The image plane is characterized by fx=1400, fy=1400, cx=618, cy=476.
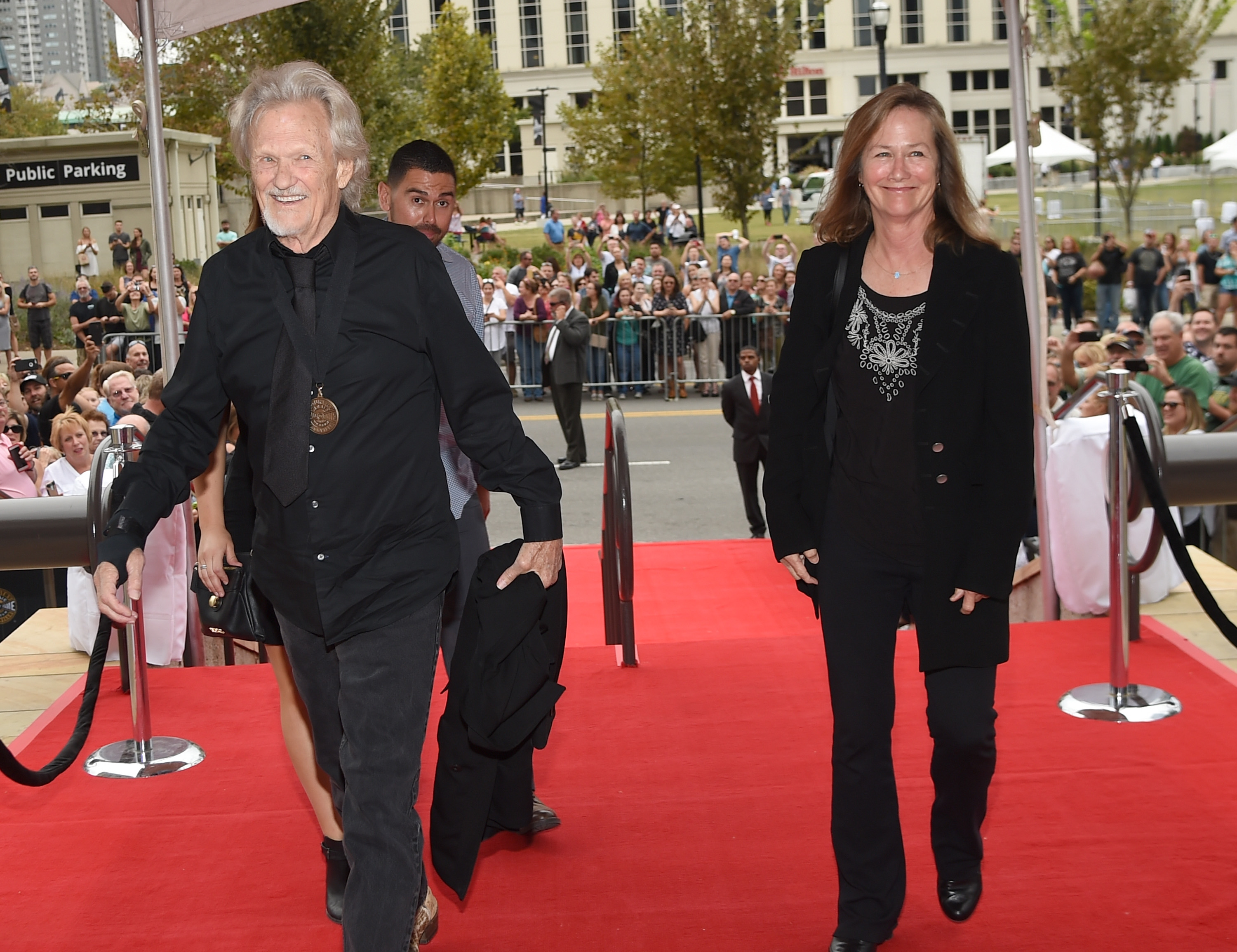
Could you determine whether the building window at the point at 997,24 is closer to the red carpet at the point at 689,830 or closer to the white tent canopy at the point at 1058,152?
the white tent canopy at the point at 1058,152

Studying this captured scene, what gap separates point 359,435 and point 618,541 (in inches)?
117

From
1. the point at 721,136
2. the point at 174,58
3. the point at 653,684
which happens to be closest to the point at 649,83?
the point at 721,136

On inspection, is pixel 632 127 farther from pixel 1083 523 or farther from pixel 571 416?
pixel 1083 523

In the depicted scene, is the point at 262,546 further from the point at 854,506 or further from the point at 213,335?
the point at 854,506

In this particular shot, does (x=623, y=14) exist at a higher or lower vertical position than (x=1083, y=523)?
higher

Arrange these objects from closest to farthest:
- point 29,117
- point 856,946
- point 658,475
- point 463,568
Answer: point 856,946, point 463,568, point 658,475, point 29,117

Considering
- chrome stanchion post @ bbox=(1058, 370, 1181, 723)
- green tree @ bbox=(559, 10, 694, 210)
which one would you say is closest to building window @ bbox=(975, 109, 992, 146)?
green tree @ bbox=(559, 10, 694, 210)

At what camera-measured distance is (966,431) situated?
3.15 meters

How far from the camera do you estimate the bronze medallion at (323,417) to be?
2.89 m

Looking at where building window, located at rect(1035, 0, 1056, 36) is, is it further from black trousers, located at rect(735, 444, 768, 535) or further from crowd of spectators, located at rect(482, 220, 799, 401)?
black trousers, located at rect(735, 444, 768, 535)

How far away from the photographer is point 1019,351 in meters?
3.20

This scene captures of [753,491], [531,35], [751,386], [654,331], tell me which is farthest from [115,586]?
[531,35]

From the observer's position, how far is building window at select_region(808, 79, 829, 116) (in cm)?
7112

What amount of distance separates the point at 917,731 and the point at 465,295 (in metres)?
2.18
